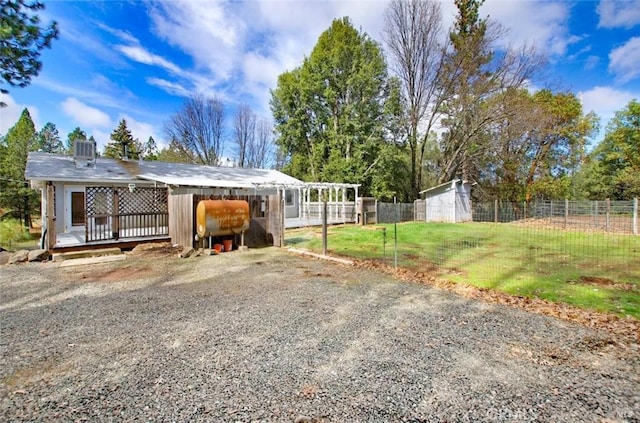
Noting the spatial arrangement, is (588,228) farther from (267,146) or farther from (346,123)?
(267,146)

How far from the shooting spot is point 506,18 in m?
20.7

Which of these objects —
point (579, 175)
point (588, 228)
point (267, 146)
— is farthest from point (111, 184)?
point (579, 175)

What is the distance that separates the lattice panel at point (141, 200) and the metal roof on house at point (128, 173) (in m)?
1.39

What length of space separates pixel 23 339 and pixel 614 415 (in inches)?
218

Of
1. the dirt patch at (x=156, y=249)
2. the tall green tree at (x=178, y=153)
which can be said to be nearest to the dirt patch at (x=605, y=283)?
the dirt patch at (x=156, y=249)

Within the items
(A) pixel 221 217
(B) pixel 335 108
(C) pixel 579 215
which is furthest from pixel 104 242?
(B) pixel 335 108

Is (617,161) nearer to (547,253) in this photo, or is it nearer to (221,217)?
(547,253)

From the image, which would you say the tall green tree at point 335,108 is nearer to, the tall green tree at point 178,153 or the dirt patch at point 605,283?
the tall green tree at point 178,153

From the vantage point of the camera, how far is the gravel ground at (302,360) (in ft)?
7.41

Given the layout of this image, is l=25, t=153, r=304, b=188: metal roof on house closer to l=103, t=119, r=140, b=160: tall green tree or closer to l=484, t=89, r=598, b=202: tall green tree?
l=484, t=89, r=598, b=202: tall green tree

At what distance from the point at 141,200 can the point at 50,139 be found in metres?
38.2

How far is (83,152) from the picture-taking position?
44.0 feet

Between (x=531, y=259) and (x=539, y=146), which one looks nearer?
(x=531, y=259)

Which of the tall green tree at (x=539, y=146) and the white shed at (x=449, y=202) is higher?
the tall green tree at (x=539, y=146)
